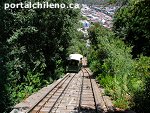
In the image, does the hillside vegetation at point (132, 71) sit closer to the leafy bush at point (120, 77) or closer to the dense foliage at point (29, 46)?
the leafy bush at point (120, 77)

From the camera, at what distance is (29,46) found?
2864 centimetres

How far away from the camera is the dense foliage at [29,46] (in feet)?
55.9

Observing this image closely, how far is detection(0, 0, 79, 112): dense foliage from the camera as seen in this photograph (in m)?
17.1

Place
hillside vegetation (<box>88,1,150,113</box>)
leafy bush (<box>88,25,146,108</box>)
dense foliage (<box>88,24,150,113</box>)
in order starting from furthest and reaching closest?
leafy bush (<box>88,25,146,108</box>), dense foliage (<box>88,24,150,113</box>), hillside vegetation (<box>88,1,150,113</box>)

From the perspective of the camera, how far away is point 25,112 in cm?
1379

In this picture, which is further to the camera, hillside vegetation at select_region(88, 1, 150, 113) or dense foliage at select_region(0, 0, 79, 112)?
dense foliage at select_region(0, 0, 79, 112)

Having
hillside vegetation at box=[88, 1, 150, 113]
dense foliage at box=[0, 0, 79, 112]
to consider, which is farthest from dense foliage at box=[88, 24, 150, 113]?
dense foliage at box=[0, 0, 79, 112]

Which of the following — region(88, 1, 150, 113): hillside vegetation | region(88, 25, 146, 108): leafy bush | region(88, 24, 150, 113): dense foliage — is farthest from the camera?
region(88, 25, 146, 108): leafy bush

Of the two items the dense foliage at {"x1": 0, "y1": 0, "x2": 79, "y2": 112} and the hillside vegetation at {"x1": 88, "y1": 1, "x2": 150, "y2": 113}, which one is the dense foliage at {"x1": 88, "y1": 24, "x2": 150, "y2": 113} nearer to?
the hillside vegetation at {"x1": 88, "y1": 1, "x2": 150, "y2": 113}

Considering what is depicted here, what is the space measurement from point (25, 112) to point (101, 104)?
475 cm

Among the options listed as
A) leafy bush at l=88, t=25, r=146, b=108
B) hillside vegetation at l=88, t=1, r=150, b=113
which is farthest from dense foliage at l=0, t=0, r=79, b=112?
hillside vegetation at l=88, t=1, r=150, b=113

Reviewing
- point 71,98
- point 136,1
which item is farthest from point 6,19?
point 136,1

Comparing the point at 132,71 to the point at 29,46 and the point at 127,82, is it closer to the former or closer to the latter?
the point at 127,82

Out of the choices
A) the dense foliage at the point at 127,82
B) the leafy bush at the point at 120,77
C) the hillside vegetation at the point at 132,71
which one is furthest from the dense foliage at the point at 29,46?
the dense foliage at the point at 127,82
